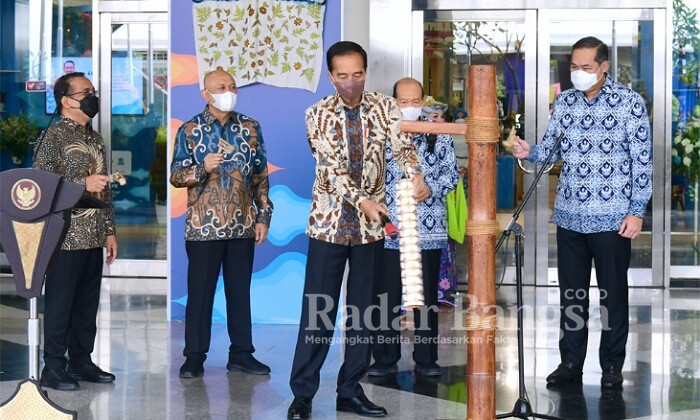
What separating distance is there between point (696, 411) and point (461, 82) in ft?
15.8

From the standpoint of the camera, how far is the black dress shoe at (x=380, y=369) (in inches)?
232

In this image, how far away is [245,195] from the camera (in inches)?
230

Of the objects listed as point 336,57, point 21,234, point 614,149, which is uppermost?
point 336,57

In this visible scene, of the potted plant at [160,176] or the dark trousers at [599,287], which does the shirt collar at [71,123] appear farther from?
the potted plant at [160,176]

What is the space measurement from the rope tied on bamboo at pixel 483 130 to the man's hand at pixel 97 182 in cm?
286

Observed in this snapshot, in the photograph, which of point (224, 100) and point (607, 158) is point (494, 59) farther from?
point (224, 100)

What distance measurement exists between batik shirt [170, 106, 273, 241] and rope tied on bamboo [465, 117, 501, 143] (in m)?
3.00

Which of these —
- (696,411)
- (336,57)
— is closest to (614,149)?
(696,411)

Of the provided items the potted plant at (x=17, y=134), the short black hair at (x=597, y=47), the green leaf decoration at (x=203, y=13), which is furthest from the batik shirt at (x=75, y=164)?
the potted plant at (x=17, y=134)

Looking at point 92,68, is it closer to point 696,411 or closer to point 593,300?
point 593,300

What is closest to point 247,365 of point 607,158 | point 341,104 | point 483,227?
point 341,104

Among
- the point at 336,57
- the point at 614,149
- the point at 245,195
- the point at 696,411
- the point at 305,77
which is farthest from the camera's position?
the point at 305,77

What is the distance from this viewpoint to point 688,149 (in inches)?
371

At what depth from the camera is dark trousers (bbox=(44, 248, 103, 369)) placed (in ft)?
18.2
